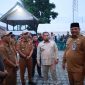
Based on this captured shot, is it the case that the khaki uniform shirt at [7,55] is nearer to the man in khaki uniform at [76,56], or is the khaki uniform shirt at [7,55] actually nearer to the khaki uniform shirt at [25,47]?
the man in khaki uniform at [76,56]

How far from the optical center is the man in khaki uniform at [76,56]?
8492mm

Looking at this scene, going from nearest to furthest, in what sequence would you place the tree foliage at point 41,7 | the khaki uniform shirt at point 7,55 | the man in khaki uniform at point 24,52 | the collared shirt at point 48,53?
1. the khaki uniform shirt at point 7,55
2. the collared shirt at point 48,53
3. the man in khaki uniform at point 24,52
4. the tree foliage at point 41,7

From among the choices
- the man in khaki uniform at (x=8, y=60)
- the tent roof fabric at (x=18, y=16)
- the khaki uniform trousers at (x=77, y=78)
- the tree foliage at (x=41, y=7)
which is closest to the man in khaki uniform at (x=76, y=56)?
the khaki uniform trousers at (x=77, y=78)

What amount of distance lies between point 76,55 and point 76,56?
0.07 ft

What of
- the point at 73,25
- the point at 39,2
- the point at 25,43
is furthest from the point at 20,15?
the point at 39,2

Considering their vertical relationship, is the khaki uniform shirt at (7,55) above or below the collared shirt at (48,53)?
above

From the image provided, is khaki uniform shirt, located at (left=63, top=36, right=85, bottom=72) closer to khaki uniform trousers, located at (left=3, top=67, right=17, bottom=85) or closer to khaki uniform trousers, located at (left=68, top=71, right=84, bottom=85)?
khaki uniform trousers, located at (left=68, top=71, right=84, bottom=85)

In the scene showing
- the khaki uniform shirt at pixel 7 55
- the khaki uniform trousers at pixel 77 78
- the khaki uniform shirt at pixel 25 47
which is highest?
the khaki uniform shirt at pixel 7 55

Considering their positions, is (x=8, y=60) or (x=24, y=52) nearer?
(x=8, y=60)

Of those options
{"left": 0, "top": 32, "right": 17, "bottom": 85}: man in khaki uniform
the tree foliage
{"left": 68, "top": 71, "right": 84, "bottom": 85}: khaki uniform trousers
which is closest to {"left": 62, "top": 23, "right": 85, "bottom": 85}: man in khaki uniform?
{"left": 68, "top": 71, "right": 84, "bottom": 85}: khaki uniform trousers

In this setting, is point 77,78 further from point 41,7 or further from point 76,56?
point 41,7

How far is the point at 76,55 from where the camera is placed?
8500 millimetres

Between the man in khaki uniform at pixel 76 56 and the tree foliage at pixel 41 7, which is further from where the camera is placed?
the tree foliage at pixel 41 7

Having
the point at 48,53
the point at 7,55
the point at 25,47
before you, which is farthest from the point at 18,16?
the point at 7,55
